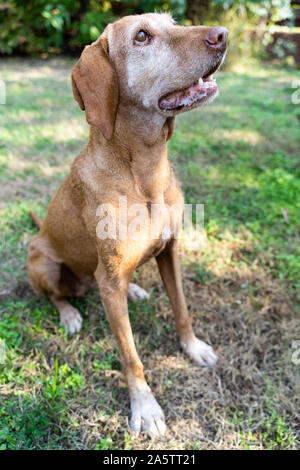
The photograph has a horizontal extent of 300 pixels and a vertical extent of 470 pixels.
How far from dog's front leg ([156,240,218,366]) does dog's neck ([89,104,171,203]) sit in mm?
516

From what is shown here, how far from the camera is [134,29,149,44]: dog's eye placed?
6.31ft

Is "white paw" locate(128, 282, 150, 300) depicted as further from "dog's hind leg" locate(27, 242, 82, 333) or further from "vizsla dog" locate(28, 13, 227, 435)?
"vizsla dog" locate(28, 13, 227, 435)

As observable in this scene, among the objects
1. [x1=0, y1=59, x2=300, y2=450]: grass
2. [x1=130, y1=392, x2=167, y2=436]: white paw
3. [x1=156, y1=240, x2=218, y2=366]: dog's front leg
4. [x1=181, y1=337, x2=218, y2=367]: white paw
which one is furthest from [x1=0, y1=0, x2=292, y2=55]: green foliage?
[x1=130, y1=392, x2=167, y2=436]: white paw

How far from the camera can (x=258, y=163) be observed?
4.71 m

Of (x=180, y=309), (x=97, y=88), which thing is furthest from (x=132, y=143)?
(x=180, y=309)

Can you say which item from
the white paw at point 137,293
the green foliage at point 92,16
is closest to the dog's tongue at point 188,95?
the white paw at point 137,293

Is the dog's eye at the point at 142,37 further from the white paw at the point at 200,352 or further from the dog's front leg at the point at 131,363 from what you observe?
the white paw at the point at 200,352

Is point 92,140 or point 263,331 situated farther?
point 263,331

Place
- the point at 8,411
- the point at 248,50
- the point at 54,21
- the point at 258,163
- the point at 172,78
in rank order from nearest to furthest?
the point at 172,78 → the point at 8,411 → the point at 258,163 → the point at 54,21 → the point at 248,50

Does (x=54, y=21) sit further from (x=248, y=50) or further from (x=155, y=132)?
(x=155, y=132)

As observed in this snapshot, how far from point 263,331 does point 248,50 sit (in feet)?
30.0

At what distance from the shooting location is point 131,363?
7.29 feet

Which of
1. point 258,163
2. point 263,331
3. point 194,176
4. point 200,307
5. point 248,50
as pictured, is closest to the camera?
point 263,331

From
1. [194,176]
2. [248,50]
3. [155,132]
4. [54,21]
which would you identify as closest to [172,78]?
[155,132]
